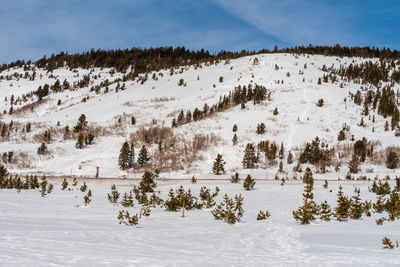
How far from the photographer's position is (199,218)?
12.0 m

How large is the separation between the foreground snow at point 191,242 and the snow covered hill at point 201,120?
609 inches

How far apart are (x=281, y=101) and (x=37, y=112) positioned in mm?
47822

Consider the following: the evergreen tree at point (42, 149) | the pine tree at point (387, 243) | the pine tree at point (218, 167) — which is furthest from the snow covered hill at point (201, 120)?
the pine tree at point (387, 243)

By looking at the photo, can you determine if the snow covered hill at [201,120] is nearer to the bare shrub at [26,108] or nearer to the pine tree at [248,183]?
the bare shrub at [26,108]

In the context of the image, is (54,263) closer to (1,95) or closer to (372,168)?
(372,168)

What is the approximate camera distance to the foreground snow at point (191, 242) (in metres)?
4.59

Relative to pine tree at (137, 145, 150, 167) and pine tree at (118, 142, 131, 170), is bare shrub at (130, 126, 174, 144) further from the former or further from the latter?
pine tree at (118, 142, 131, 170)

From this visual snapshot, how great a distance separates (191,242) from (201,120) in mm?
33749

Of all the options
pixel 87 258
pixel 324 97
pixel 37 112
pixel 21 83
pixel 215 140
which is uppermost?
pixel 21 83

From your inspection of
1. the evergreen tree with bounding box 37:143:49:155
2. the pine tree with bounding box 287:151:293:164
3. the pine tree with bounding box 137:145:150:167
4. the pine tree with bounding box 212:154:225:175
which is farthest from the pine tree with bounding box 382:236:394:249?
the evergreen tree with bounding box 37:143:49:155

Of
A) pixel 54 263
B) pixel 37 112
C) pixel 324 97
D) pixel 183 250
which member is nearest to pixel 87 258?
pixel 54 263

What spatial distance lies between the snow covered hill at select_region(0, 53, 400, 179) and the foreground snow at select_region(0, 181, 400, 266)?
15.5m

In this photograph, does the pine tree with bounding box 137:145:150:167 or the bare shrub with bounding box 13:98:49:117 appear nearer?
the pine tree with bounding box 137:145:150:167

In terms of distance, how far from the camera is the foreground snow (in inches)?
181
